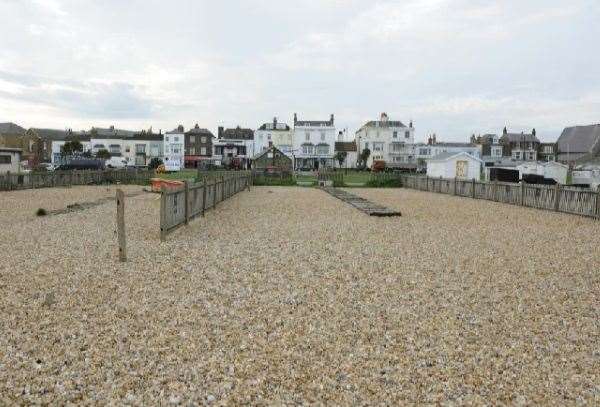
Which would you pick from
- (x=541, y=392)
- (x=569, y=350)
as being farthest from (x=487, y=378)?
(x=569, y=350)

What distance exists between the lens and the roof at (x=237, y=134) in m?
118

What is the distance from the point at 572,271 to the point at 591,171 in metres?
33.8

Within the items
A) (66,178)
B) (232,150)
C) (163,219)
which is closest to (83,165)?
(66,178)

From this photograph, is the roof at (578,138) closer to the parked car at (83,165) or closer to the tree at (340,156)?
the tree at (340,156)

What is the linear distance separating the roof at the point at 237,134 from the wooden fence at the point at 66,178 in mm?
63508

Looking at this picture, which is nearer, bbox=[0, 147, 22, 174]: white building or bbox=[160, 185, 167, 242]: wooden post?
bbox=[160, 185, 167, 242]: wooden post

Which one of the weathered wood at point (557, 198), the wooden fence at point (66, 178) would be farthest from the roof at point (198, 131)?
the weathered wood at point (557, 198)

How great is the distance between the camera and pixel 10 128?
4210 inches

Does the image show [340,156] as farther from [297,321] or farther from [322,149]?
[297,321]

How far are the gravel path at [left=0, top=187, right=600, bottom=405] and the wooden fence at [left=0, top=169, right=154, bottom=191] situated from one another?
24685mm

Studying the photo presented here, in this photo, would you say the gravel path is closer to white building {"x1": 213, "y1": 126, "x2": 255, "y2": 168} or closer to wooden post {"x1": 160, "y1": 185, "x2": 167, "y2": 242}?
wooden post {"x1": 160, "y1": 185, "x2": 167, "y2": 242}

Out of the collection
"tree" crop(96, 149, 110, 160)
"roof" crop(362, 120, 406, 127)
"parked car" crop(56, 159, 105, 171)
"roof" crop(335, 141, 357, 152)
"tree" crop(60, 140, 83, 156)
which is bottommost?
"parked car" crop(56, 159, 105, 171)

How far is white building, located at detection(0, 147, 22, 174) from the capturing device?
152 feet

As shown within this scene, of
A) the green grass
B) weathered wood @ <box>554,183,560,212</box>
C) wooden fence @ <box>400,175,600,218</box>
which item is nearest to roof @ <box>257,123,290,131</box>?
the green grass
